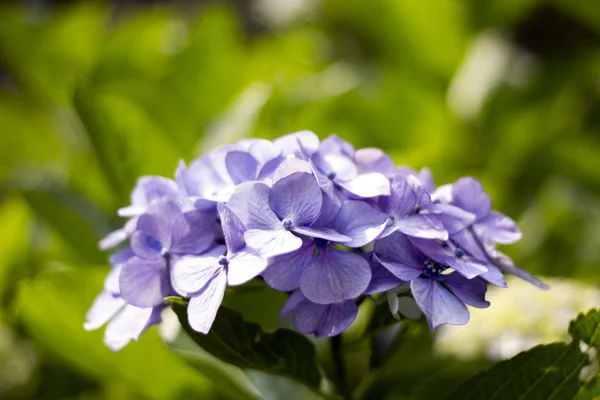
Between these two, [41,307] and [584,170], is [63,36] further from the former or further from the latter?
[584,170]

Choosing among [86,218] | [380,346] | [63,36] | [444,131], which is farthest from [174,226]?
[63,36]

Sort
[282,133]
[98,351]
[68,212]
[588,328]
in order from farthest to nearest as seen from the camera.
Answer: [282,133] → [68,212] → [98,351] → [588,328]

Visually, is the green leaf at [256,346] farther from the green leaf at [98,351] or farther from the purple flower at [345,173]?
the green leaf at [98,351]

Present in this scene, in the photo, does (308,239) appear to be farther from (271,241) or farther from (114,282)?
(114,282)

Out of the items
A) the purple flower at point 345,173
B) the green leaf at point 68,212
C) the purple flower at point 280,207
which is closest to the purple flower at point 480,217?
the purple flower at point 345,173

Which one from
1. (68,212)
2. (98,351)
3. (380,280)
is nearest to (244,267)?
(380,280)

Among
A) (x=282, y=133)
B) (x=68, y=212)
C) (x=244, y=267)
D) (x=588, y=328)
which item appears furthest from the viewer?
(x=282, y=133)
